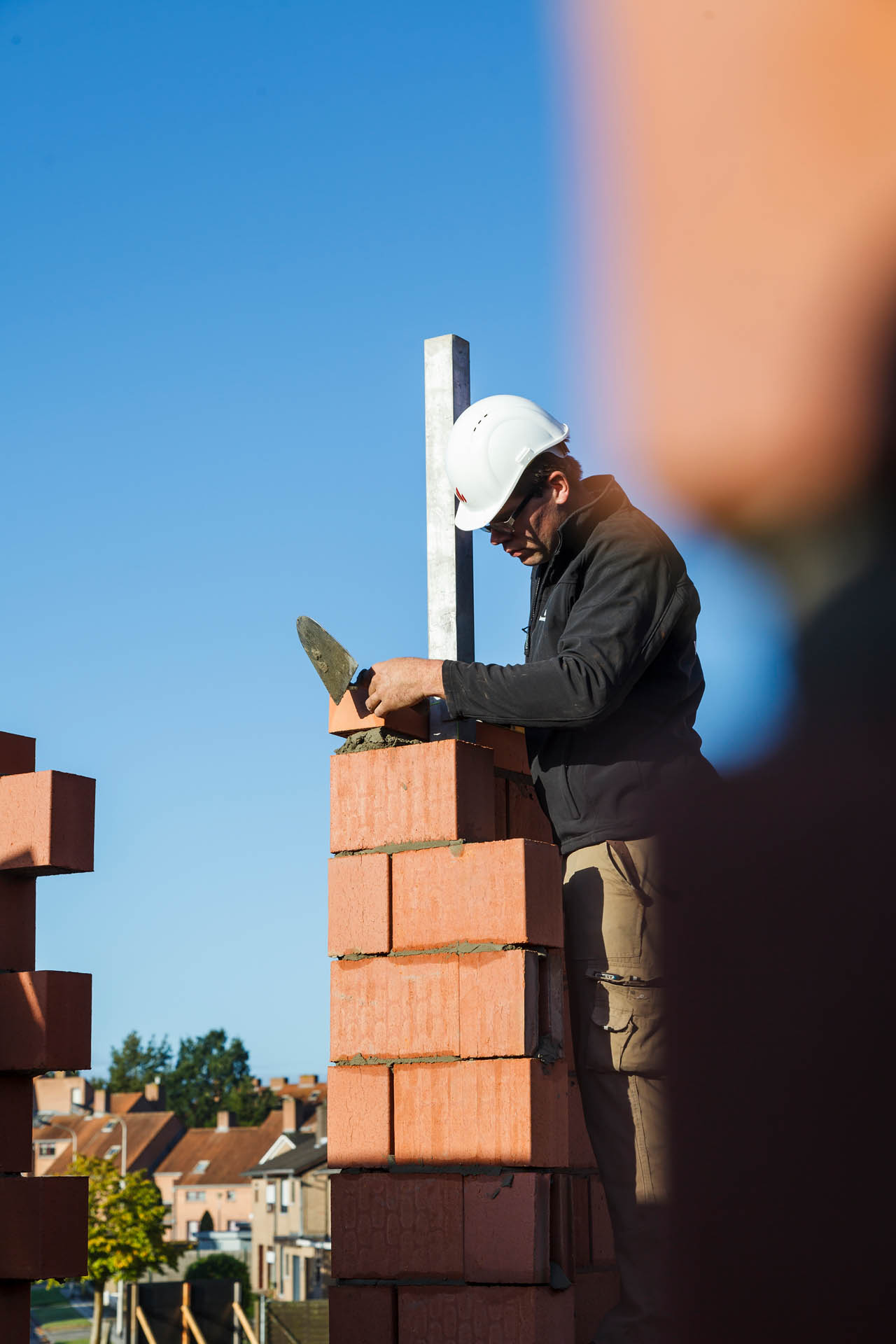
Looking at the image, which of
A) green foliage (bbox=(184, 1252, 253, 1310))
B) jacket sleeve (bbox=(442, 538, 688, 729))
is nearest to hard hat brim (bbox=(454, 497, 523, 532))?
jacket sleeve (bbox=(442, 538, 688, 729))

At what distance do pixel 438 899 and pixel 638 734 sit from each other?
0.73 m

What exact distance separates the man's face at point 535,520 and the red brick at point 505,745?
61 cm

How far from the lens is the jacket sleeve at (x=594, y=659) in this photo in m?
3.74

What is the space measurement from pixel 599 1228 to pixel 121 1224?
37.2 meters

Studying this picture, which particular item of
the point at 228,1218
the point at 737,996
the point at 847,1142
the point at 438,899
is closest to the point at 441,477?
the point at 438,899

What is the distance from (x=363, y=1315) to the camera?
4043mm

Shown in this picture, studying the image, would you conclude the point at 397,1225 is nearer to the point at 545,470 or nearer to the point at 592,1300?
the point at 592,1300

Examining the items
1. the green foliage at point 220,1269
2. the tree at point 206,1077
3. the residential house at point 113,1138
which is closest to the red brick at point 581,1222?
the green foliage at point 220,1269

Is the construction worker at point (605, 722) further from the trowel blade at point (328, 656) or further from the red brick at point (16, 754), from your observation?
the red brick at point (16, 754)

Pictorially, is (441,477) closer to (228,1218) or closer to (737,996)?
(737,996)

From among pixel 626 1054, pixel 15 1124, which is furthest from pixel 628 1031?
pixel 15 1124

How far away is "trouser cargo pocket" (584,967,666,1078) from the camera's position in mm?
3723

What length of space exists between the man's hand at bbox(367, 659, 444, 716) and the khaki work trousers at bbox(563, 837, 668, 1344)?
0.62 m

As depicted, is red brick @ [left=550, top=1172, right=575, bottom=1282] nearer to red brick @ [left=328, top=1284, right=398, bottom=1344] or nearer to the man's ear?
red brick @ [left=328, top=1284, right=398, bottom=1344]
